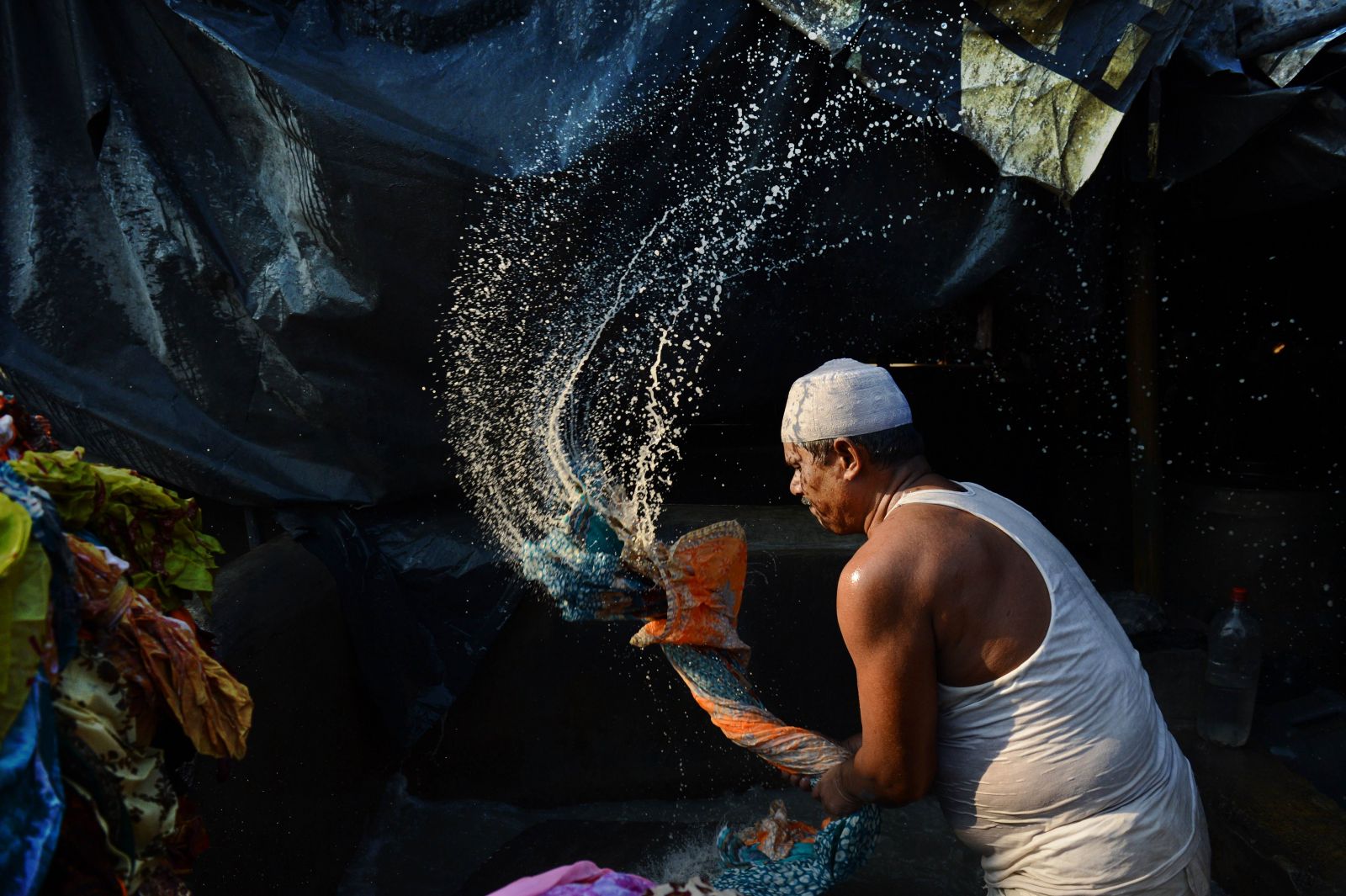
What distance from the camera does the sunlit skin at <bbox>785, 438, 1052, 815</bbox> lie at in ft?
6.04

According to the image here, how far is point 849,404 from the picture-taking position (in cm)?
209

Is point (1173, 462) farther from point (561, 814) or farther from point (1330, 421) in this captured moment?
point (561, 814)

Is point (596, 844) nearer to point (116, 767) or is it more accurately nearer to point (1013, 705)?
point (1013, 705)

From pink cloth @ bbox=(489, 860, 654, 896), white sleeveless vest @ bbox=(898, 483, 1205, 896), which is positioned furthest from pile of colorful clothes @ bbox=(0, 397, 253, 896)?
white sleeveless vest @ bbox=(898, 483, 1205, 896)

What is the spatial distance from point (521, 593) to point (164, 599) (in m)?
1.88

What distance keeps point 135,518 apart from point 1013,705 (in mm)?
1755

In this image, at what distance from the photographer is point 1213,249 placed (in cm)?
476

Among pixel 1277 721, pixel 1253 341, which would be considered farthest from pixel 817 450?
pixel 1253 341

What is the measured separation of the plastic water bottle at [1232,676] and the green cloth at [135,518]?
347 centimetres

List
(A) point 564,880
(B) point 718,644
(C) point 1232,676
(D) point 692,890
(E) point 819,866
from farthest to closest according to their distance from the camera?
(C) point 1232,676 → (B) point 718,644 → (E) point 819,866 → (D) point 692,890 → (A) point 564,880

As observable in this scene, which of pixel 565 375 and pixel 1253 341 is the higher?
pixel 1253 341

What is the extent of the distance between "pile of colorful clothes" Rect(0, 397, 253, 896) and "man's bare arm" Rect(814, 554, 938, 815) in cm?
116

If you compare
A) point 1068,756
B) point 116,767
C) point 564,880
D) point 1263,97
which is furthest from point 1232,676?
point 116,767

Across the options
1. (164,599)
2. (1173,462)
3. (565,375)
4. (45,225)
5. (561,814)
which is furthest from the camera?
(1173,462)
